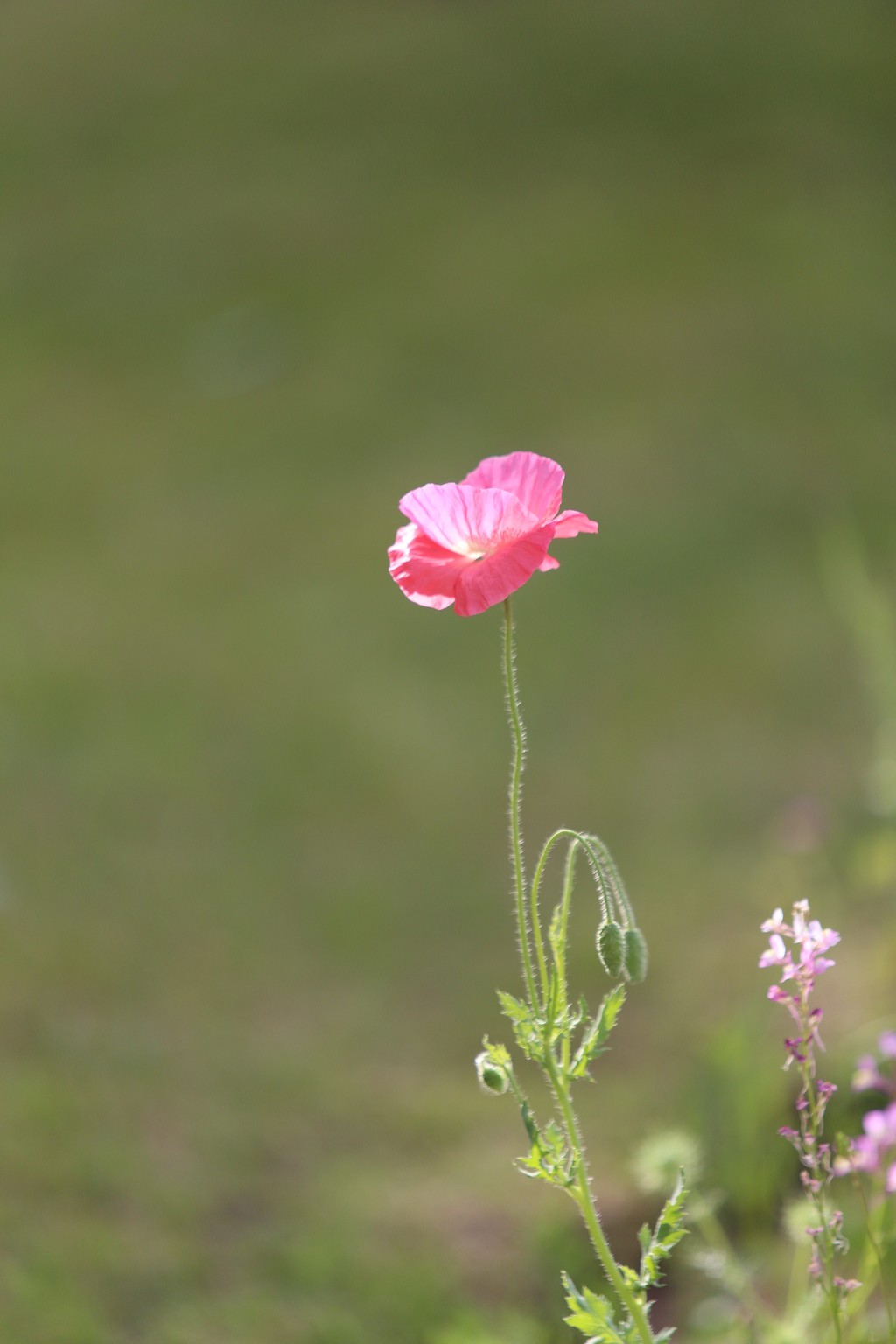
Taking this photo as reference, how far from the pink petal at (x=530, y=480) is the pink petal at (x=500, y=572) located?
2cm

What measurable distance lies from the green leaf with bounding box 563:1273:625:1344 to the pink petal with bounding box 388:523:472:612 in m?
0.45

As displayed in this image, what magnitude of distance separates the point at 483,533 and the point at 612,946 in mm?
295

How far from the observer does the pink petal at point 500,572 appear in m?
0.88

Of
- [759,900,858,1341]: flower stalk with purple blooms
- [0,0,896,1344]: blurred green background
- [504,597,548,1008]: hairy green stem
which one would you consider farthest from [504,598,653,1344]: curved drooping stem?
[0,0,896,1344]: blurred green background

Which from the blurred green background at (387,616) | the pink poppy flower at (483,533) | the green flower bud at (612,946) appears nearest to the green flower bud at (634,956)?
the green flower bud at (612,946)

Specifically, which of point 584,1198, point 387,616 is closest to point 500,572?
point 584,1198

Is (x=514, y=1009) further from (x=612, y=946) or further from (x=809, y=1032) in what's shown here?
(x=809, y=1032)

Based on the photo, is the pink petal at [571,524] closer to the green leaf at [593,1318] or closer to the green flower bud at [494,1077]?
the green flower bud at [494,1077]

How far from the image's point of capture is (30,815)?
2.60 meters

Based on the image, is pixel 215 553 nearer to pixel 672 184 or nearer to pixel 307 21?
pixel 672 184

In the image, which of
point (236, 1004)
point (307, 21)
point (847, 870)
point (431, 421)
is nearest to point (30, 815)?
point (236, 1004)

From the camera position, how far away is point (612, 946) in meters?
0.94

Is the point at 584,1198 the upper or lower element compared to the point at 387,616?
lower

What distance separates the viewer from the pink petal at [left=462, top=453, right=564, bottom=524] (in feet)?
2.96
